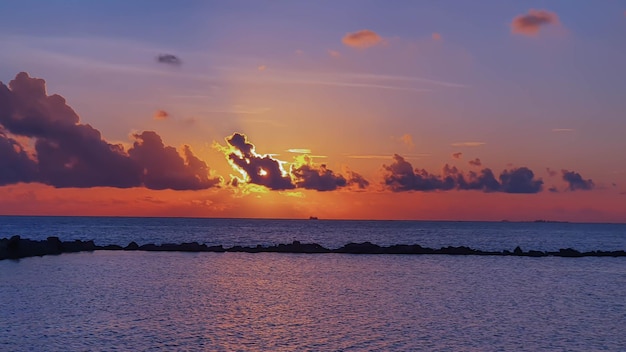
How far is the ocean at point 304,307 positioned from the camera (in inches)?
1411

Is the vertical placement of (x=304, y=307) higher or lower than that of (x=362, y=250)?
lower

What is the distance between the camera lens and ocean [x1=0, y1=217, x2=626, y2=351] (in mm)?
35844

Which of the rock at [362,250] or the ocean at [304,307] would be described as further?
the rock at [362,250]

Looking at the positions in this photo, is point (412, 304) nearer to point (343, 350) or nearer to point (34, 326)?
point (343, 350)

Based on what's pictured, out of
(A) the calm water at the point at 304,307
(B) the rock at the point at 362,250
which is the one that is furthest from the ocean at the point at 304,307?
(B) the rock at the point at 362,250

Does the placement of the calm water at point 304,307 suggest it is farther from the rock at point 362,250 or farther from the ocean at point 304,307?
the rock at point 362,250

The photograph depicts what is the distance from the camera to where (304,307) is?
4750 centimetres

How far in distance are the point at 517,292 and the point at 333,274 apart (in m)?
20.5

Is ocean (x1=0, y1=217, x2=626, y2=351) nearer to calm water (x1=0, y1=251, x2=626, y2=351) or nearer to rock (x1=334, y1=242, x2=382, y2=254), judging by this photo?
calm water (x1=0, y1=251, x2=626, y2=351)

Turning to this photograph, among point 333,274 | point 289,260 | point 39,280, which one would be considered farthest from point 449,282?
point 39,280

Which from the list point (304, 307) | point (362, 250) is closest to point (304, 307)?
point (304, 307)

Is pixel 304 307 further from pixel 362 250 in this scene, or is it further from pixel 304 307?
pixel 362 250

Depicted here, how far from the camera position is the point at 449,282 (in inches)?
2589

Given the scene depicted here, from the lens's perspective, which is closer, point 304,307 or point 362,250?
point 304,307
